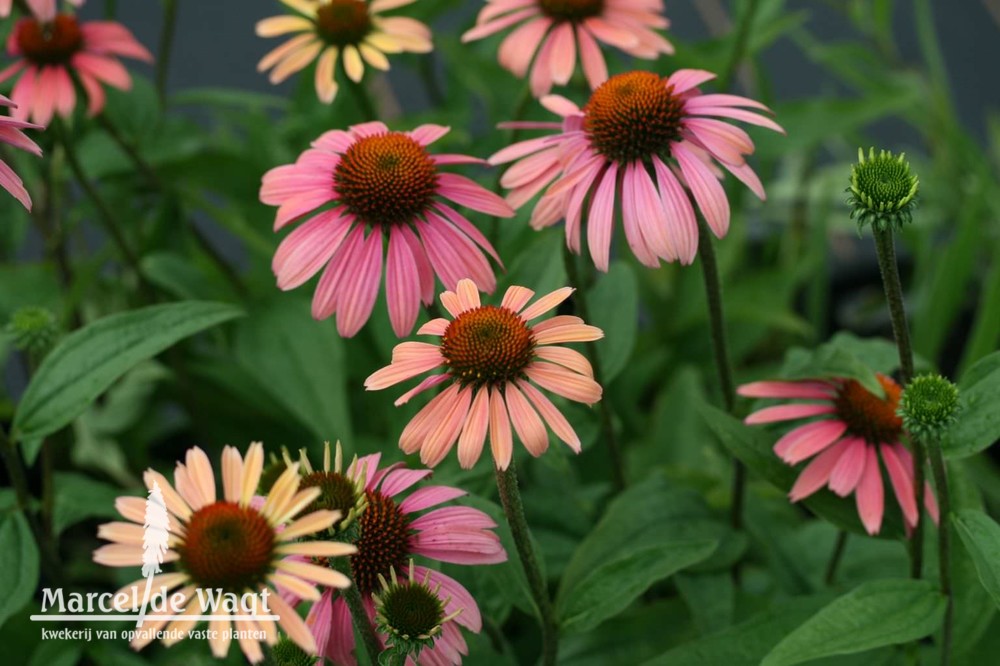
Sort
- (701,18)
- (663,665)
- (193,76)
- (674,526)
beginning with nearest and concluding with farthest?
1. (663,665)
2. (674,526)
3. (193,76)
4. (701,18)

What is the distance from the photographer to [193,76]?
1.62m

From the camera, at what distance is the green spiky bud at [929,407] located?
484mm

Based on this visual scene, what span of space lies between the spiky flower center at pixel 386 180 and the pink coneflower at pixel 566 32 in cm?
16

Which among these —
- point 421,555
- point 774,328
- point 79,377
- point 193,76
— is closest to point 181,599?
point 421,555

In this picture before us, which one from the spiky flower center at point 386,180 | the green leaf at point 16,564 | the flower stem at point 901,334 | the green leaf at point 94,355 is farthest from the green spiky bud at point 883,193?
the green leaf at point 16,564

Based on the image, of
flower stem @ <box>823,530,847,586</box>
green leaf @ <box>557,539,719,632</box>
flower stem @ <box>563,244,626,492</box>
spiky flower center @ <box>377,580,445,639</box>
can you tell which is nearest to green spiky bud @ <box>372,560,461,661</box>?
spiky flower center @ <box>377,580,445,639</box>

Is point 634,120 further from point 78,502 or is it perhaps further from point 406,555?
point 78,502

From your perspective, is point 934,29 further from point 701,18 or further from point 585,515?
point 585,515

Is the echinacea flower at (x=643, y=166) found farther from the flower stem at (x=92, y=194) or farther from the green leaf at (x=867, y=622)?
the flower stem at (x=92, y=194)

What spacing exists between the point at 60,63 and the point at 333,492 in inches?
20.5

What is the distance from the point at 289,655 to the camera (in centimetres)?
44

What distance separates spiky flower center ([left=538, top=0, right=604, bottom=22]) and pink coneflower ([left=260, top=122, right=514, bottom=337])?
0.67ft

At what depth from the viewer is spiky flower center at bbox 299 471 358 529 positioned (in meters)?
0.42

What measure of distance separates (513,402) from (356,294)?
4.7 inches
